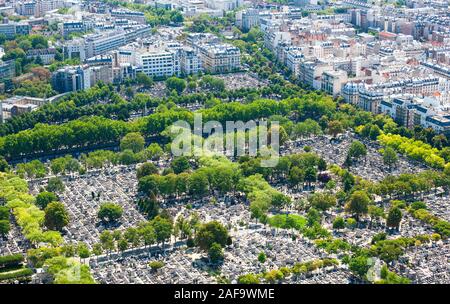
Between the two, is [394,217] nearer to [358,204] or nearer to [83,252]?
[358,204]

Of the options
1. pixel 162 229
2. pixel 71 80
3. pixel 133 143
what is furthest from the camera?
pixel 71 80

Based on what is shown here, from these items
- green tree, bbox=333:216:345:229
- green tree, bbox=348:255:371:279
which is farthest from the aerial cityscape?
green tree, bbox=333:216:345:229

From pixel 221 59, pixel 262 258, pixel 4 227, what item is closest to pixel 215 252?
pixel 262 258

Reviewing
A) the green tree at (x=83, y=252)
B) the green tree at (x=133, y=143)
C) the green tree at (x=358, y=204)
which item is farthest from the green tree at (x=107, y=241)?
the green tree at (x=133, y=143)

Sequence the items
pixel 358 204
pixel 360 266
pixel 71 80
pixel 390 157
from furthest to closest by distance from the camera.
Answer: pixel 71 80
pixel 390 157
pixel 358 204
pixel 360 266

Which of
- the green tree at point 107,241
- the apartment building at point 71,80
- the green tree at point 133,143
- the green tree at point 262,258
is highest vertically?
the apartment building at point 71,80

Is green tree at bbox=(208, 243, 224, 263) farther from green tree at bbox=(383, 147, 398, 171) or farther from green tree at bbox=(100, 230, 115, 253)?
green tree at bbox=(383, 147, 398, 171)

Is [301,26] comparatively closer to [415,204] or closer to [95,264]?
[415,204]

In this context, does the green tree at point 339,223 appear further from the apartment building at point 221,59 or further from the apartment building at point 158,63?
the apartment building at point 221,59
